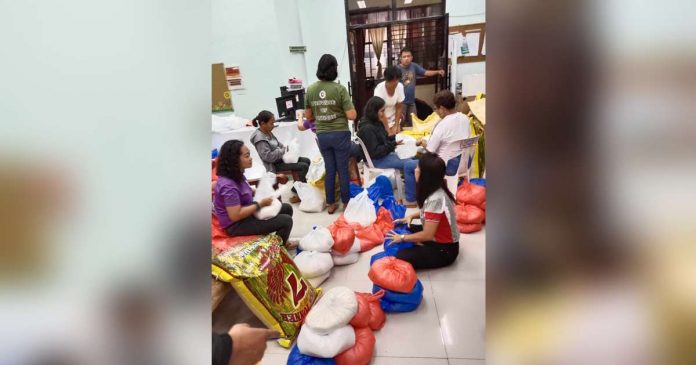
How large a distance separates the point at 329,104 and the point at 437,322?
1.72 meters

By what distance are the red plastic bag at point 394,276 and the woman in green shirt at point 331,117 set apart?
1.24 metres

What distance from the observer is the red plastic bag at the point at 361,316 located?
1424 millimetres

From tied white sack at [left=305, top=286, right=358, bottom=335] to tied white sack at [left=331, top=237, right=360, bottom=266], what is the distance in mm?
645

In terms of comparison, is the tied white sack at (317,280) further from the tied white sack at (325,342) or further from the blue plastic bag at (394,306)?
the tied white sack at (325,342)

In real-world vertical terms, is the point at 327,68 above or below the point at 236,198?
above

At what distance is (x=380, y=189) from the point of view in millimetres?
2764

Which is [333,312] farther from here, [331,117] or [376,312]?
[331,117]

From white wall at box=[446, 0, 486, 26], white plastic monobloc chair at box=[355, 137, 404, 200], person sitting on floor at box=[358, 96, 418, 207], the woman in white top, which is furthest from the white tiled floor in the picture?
white wall at box=[446, 0, 486, 26]

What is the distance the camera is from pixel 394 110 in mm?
3660

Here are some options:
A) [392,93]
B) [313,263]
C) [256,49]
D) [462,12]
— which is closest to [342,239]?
[313,263]

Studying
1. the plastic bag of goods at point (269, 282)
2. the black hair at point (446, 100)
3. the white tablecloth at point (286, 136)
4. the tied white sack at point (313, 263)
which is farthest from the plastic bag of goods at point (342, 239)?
the white tablecloth at point (286, 136)
